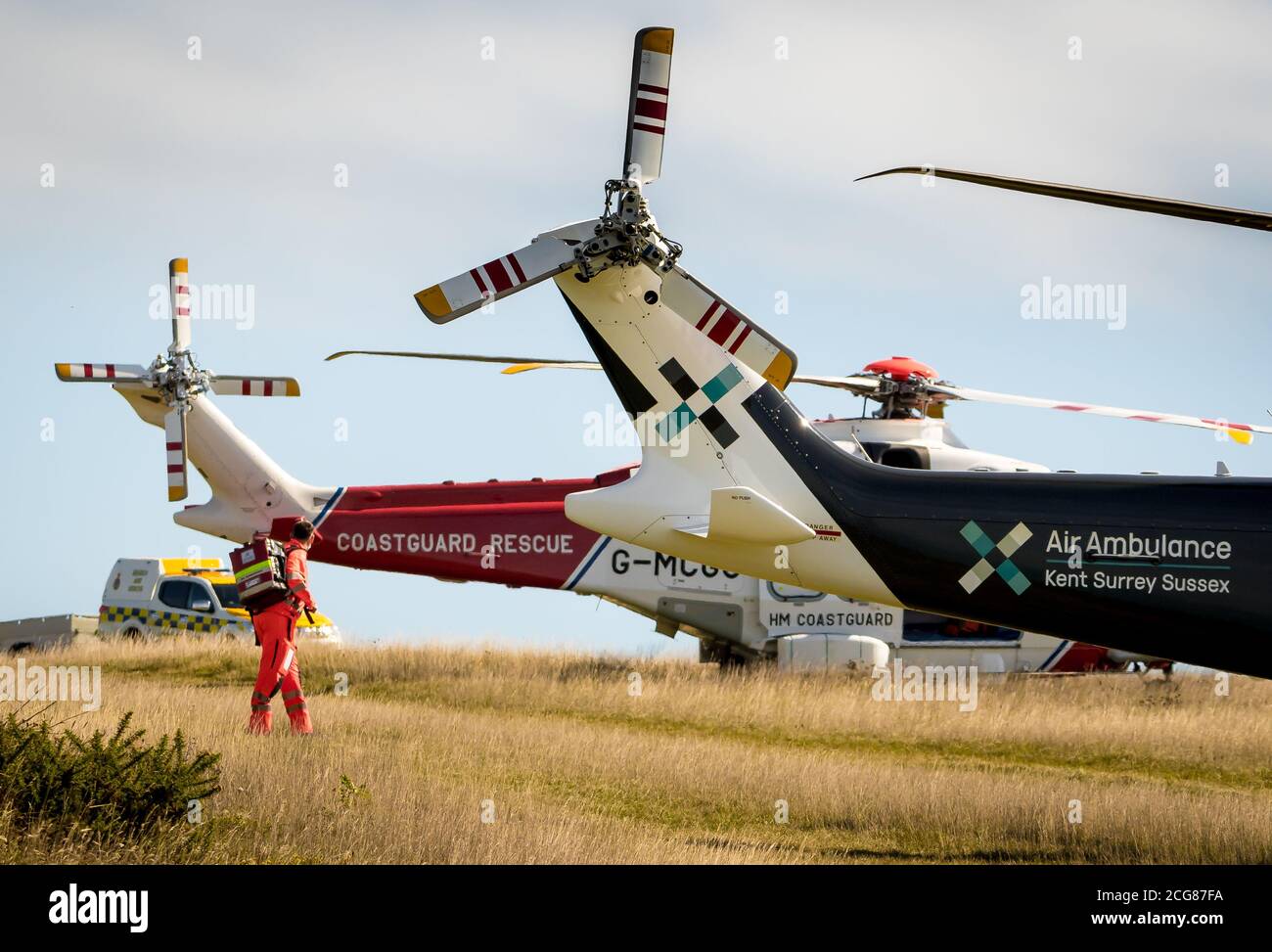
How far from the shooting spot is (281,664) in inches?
487

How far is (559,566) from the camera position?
58.2ft

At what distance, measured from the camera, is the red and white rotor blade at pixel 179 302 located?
1927 cm

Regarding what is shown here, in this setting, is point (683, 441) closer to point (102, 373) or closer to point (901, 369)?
point (901, 369)

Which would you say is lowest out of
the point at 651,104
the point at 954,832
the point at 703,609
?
the point at 954,832

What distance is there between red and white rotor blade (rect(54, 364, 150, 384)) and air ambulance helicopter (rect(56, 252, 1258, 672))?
0.02 meters

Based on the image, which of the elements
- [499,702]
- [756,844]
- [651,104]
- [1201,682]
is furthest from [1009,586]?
[1201,682]

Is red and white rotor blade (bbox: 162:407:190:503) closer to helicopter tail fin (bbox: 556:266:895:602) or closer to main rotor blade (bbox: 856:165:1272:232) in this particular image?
helicopter tail fin (bbox: 556:266:895:602)

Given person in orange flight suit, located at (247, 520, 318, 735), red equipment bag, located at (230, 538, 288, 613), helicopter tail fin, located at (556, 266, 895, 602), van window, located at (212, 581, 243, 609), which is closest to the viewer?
helicopter tail fin, located at (556, 266, 895, 602)

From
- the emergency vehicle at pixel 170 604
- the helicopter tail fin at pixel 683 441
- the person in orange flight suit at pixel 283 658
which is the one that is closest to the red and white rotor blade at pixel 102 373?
the emergency vehicle at pixel 170 604

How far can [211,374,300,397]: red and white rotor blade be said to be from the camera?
18.7m

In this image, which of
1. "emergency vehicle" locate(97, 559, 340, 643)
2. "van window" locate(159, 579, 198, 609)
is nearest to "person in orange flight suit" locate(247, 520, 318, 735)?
"emergency vehicle" locate(97, 559, 340, 643)

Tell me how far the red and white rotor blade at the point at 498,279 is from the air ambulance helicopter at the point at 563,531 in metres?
6.78
